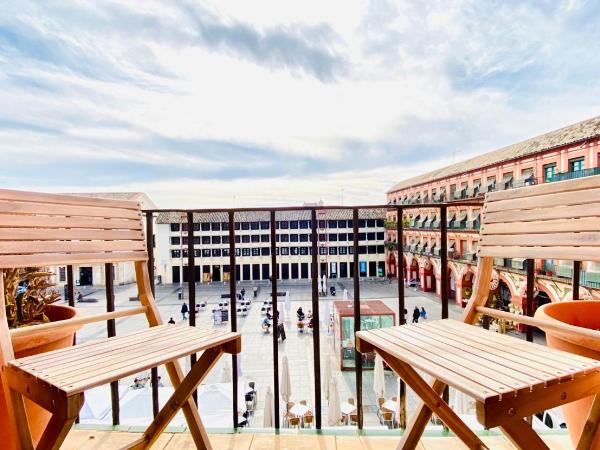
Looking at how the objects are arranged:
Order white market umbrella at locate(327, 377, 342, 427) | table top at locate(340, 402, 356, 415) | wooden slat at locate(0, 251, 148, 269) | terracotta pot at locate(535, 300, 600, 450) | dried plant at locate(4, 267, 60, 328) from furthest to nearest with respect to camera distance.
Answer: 1. table top at locate(340, 402, 356, 415)
2. white market umbrella at locate(327, 377, 342, 427)
3. dried plant at locate(4, 267, 60, 328)
4. wooden slat at locate(0, 251, 148, 269)
5. terracotta pot at locate(535, 300, 600, 450)

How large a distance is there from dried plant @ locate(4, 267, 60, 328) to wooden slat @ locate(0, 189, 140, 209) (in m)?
0.32

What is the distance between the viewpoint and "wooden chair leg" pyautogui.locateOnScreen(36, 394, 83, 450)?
77cm

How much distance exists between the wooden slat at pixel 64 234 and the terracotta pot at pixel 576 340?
169cm

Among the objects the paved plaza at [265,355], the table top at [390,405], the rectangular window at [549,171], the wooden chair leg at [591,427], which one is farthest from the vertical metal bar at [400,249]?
the rectangular window at [549,171]

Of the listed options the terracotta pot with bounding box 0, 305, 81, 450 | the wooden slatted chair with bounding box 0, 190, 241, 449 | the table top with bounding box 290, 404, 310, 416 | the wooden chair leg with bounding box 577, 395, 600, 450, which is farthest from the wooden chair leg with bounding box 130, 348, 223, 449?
the table top with bounding box 290, 404, 310, 416

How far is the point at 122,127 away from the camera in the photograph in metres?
9.05

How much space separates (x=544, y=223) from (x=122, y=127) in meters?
10.2

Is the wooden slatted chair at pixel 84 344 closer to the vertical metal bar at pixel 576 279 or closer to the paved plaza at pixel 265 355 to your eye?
the paved plaza at pixel 265 355

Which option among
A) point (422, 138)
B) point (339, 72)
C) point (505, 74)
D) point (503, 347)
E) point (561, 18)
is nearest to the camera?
point (503, 347)

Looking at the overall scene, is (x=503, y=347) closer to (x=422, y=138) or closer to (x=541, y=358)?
(x=541, y=358)

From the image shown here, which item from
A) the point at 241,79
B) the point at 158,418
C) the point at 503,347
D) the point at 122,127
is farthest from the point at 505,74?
the point at 122,127

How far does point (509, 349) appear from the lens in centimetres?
99

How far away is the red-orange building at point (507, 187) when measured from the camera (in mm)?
12578

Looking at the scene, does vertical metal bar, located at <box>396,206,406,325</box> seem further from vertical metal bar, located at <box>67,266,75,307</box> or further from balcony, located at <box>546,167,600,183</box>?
balcony, located at <box>546,167,600,183</box>
